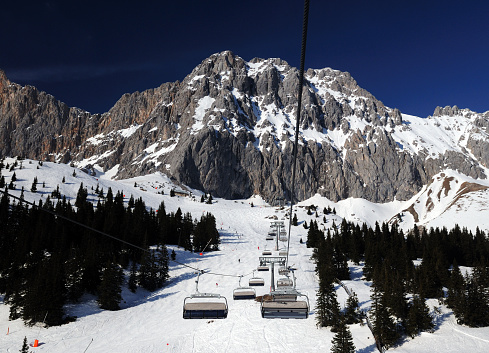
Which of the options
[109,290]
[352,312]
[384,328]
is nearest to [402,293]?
[352,312]

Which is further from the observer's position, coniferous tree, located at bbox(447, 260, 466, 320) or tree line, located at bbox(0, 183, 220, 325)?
coniferous tree, located at bbox(447, 260, 466, 320)

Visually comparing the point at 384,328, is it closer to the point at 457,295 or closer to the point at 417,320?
the point at 417,320

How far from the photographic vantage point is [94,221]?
80000mm

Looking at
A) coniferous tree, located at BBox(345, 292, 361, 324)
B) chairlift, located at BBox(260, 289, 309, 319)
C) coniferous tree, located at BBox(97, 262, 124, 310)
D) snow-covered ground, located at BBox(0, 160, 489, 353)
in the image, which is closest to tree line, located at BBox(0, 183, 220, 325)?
coniferous tree, located at BBox(97, 262, 124, 310)

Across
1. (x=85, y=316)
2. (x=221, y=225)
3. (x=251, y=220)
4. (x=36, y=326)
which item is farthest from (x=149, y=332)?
(x=251, y=220)

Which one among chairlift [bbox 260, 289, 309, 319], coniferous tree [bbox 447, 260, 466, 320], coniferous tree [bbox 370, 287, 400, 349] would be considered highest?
chairlift [bbox 260, 289, 309, 319]

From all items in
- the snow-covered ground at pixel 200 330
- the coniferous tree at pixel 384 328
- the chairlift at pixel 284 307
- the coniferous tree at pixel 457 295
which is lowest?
the snow-covered ground at pixel 200 330

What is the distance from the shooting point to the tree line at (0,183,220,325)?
4784cm

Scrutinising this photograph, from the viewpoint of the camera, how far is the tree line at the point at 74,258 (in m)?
47.8

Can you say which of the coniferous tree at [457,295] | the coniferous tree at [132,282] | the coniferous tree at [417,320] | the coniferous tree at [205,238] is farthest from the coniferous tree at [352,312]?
the coniferous tree at [205,238]

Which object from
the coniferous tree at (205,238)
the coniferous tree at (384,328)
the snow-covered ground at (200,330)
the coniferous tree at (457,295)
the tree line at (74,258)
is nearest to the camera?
the snow-covered ground at (200,330)

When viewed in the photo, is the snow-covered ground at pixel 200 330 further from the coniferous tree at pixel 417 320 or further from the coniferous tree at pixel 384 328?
the coniferous tree at pixel 384 328

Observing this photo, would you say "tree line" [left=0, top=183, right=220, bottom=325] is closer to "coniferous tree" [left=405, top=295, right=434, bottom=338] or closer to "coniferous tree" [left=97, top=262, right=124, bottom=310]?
"coniferous tree" [left=97, top=262, right=124, bottom=310]

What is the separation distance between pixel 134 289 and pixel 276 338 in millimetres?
30748
